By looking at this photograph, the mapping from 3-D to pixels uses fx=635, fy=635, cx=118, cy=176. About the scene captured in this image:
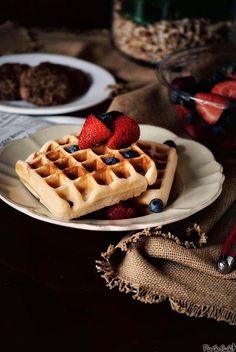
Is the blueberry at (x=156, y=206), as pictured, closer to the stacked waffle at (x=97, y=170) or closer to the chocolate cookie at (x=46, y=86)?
the stacked waffle at (x=97, y=170)

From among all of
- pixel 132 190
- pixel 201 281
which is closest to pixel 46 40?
pixel 132 190

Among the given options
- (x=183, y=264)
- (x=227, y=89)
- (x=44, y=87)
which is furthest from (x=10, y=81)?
(x=183, y=264)

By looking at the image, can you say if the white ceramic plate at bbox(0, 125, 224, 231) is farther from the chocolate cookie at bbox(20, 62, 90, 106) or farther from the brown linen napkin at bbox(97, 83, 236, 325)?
the chocolate cookie at bbox(20, 62, 90, 106)

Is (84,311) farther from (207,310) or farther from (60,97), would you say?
(60,97)

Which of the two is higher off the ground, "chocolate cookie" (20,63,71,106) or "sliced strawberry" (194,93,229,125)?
"sliced strawberry" (194,93,229,125)

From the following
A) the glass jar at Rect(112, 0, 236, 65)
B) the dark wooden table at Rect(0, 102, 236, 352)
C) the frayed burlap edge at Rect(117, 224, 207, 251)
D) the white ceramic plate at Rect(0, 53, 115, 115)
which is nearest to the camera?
the dark wooden table at Rect(0, 102, 236, 352)

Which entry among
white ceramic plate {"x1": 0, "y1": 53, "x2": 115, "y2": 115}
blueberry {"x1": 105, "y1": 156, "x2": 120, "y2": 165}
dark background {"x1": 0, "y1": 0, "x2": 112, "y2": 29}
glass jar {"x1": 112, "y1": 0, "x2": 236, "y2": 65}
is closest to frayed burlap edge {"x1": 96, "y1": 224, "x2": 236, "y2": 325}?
blueberry {"x1": 105, "y1": 156, "x2": 120, "y2": 165}
